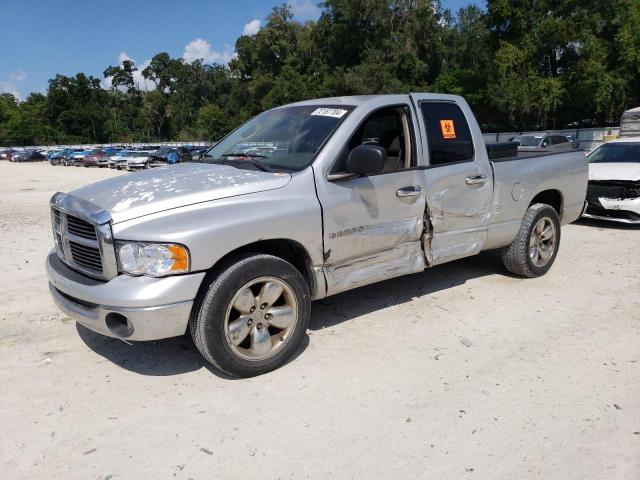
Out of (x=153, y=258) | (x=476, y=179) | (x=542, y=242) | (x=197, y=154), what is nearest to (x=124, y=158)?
(x=197, y=154)

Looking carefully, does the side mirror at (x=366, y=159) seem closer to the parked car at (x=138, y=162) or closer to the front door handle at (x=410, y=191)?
the front door handle at (x=410, y=191)

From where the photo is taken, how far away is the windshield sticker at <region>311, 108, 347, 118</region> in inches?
168

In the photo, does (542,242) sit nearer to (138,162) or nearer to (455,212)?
(455,212)

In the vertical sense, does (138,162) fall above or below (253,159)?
below

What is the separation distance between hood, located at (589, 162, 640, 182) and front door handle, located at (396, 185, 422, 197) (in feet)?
19.2

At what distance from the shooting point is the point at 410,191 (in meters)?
4.34

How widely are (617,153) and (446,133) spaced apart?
23.0 feet

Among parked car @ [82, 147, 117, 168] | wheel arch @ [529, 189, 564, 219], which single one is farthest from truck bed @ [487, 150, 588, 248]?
parked car @ [82, 147, 117, 168]

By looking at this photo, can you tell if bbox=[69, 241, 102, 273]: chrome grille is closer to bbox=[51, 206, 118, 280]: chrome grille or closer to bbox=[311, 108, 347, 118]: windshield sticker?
Answer: bbox=[51, 206, 118, 280]: chrome grille

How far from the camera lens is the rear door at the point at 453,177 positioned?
4.60m

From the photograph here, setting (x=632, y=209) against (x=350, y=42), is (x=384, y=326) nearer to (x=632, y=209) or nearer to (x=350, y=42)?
(x=632, y=209)

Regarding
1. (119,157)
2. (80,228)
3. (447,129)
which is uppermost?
(447,129)

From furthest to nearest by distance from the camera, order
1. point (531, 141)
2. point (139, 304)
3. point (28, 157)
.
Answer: point (28, 157) < point (531, 141) < point (139, 304)

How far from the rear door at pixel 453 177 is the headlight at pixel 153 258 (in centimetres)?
225
